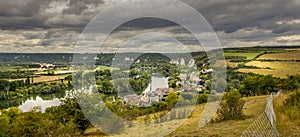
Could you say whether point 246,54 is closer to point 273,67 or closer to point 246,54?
point 246,54

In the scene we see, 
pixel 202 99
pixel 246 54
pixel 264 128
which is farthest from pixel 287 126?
pixel 246 54

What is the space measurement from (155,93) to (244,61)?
2895cm

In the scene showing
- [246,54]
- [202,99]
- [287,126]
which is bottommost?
[202,99]

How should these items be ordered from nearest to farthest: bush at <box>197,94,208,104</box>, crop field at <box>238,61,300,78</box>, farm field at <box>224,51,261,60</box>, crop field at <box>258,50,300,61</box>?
bush at <box>197,94,208,104</box>
crop field at <box>238,61,300,78</box>
crop field at <box>258,50,300,61</box>
farm field at <box>224,51,261,60</box>

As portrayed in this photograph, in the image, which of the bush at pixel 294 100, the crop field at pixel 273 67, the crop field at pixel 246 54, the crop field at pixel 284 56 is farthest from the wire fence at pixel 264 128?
the crop field at pixel 246 54

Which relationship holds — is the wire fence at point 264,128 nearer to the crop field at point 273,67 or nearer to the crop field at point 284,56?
the crop field at point 273,67

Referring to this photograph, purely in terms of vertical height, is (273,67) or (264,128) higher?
(273,67)

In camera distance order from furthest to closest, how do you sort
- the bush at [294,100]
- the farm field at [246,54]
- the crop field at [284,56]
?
the farm field at [246,54]
the crop field at [284,56]
the bush at [294,100]

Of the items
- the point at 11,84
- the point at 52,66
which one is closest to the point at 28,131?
the point at 11,84

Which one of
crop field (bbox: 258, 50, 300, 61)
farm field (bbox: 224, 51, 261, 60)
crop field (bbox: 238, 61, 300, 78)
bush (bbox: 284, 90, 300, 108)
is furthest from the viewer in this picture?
farm field (bbox: 224, 51, 261, 60)

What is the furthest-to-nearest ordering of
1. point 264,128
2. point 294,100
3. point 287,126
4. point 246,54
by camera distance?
point 246,54
point 294,100
point 287,126
point 264,128

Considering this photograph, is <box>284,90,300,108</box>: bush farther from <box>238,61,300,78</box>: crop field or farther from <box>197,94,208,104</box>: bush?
<box>238,61,300,78</box>: crop field

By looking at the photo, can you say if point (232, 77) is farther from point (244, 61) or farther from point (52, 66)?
point (52, 66)

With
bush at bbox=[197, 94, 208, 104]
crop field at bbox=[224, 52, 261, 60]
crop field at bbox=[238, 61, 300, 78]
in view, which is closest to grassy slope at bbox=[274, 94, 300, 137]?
bush at bbox=[197, 94, 208, 104]
